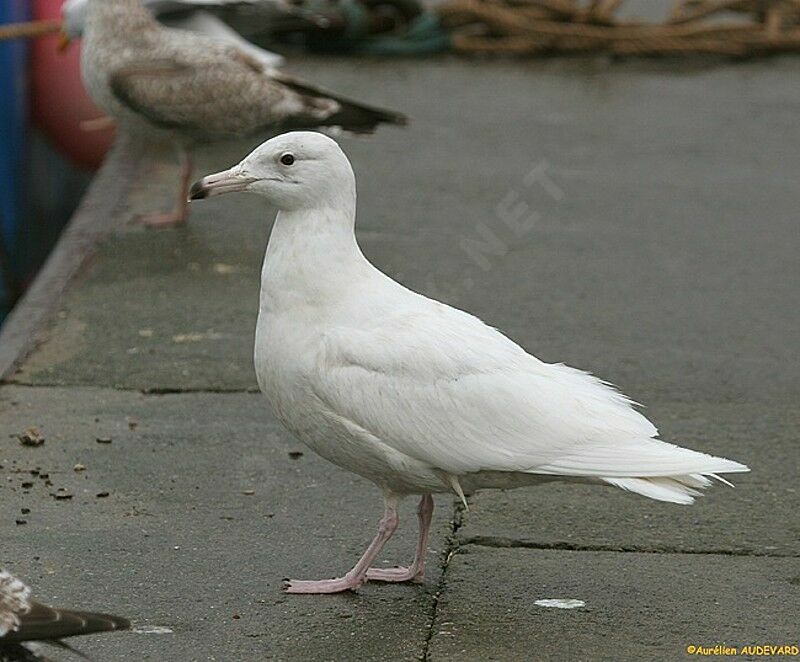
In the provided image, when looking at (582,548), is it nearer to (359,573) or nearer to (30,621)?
(359,573)

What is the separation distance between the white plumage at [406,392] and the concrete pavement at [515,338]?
0.39 meters

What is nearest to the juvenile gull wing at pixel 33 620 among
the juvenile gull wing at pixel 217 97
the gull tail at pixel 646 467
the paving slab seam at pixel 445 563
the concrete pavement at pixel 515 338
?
the concrete pavement at pixel 515 338

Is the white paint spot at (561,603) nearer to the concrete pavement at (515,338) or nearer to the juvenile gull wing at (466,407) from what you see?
the concrete pavement at (515,338)

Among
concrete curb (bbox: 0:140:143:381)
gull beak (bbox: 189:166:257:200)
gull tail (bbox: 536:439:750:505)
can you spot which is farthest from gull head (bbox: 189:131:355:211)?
concrete curb (bbox: 0:140:143:381)

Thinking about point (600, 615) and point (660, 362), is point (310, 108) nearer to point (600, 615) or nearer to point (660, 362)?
point (660, 362)

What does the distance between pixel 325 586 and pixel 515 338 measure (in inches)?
105

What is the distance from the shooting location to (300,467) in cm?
591

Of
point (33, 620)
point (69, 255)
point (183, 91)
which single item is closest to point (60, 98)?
point (183, 91)

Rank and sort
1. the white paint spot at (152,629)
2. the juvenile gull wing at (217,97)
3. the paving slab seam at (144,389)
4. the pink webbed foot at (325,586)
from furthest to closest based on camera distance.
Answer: the juvenile gull wing at (217,97) < the paving slab seam at (144,389) < the pink webbed foot at (325,586) < the white paint spot at (152,629)

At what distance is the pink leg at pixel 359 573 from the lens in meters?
4.85

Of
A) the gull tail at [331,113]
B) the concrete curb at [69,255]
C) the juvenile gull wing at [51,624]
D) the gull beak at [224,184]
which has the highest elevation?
the gull beak at [224,184]

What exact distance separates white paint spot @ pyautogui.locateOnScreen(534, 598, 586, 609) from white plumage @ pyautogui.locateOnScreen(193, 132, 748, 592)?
369 millimetres

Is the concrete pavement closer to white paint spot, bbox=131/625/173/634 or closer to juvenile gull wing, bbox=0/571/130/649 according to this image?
white paint spot, bbox=131/625/173/634

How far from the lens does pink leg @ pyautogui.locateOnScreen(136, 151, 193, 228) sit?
8930 mm
